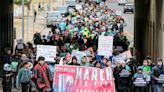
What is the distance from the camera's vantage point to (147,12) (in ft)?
111

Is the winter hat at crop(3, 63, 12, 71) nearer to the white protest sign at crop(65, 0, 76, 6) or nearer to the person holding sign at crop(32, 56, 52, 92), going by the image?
the person holding sign at crop(32, 56, 52, 92)

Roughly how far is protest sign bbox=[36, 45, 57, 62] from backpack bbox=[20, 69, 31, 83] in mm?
1578

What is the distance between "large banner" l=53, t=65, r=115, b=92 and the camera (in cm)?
1547

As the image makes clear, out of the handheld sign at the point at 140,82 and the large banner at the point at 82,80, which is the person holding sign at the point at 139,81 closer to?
the handheld sign at the point at 140,82

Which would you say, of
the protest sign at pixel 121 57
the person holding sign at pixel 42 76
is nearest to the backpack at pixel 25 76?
the person holding sign at pixel 42 76

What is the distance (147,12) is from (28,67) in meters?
16.2

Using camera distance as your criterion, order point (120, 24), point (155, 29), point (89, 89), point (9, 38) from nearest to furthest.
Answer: point (89, 89) → point (155, 29) → point (9, 38) → point (120, 24)

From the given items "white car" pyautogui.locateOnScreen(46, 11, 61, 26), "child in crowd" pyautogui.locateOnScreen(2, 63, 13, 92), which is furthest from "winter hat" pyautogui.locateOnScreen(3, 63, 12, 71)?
"white car" pyautogui.locateOnScreen(46, 11, 61, 26)

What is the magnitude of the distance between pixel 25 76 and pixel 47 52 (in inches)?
74.5

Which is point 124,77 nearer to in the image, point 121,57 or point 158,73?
point 158,73

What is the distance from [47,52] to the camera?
20.2 metres

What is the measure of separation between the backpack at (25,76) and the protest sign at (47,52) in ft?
5.18

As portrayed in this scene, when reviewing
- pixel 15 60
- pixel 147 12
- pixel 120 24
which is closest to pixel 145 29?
pixel 147 12

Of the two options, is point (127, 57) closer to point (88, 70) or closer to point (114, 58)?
point (114, 58)
